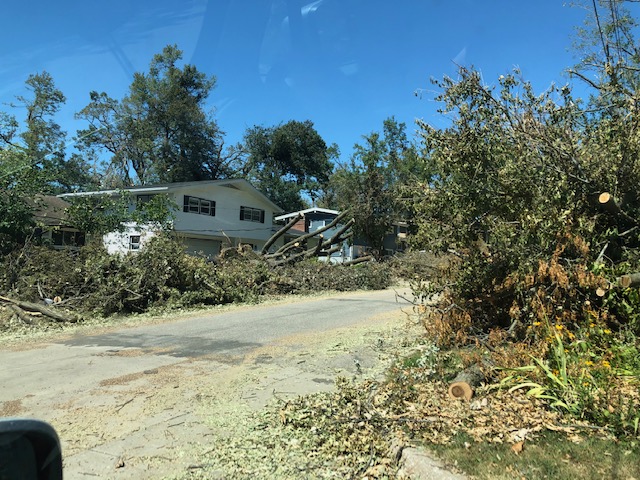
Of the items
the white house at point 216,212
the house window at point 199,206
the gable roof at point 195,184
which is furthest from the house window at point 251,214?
the house window at point 199,206

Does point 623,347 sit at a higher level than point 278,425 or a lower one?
higher

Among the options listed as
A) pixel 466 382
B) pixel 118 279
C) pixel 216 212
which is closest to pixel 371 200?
pixel 216 212

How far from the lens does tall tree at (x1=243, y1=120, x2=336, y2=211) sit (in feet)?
172

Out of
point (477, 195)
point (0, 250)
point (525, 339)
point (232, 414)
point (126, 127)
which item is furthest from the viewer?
point (126, 127)

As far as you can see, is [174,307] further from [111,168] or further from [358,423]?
[111,168]

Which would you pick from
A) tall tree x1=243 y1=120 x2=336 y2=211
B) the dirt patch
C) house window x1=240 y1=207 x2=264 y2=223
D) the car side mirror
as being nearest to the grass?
the car side mirror

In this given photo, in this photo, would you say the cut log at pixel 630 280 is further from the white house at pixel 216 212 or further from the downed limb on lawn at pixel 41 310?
the white house at pixel 216 212

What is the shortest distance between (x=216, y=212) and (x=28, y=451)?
33569 mm

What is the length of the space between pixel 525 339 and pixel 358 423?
256 centimetres

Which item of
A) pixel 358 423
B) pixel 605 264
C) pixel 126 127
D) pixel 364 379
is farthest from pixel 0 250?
pixel 126 127

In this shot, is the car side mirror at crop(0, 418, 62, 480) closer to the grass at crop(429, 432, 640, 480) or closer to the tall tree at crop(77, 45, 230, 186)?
the grass at crop(429, 432, 640, 480)

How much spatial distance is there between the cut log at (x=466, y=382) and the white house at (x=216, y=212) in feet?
83.1

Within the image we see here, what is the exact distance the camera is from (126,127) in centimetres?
4800

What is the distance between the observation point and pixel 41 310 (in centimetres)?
1168
